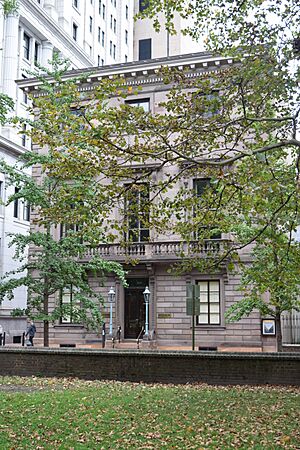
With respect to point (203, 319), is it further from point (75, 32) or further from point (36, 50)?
point (75, 32)

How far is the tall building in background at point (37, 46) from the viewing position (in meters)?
46.8

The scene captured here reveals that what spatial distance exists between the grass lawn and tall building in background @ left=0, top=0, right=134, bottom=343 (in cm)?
2981

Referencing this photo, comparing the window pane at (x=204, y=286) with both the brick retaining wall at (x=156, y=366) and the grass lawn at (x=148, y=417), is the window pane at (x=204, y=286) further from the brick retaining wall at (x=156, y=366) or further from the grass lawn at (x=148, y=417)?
the grass lawn at (x=148, y=417)

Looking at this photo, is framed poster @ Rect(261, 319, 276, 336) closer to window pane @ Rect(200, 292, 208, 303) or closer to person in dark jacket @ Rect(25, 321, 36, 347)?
window pane @ Rect(200, 292, 208, 303)

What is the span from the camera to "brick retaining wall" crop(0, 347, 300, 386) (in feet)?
49.8

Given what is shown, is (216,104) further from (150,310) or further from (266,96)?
(150,310)

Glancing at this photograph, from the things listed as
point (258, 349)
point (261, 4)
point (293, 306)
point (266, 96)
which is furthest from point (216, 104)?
point (258, 349)

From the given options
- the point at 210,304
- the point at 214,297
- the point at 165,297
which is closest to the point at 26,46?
the point at 165,297

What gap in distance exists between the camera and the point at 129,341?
32.1 m

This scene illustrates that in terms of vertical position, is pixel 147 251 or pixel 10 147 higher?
pixel 10 147

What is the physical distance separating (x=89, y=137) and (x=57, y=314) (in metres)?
13.3

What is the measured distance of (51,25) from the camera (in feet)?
183

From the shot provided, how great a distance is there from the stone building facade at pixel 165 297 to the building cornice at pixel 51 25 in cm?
2185

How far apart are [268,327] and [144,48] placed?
173 feet
